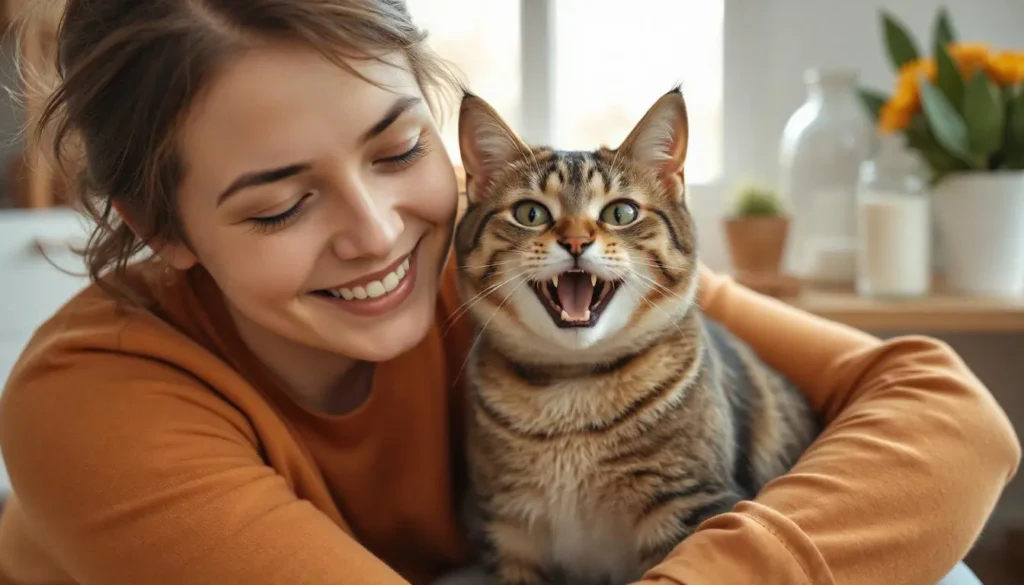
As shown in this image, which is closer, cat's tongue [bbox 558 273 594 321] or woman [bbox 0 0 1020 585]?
woman [bbox 0 0 1020 585]

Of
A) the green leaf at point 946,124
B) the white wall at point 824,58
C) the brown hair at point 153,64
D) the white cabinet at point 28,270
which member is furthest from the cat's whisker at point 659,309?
the white cabinet at point 28,270

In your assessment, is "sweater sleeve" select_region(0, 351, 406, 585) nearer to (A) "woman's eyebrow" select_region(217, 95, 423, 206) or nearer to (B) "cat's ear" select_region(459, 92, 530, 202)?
(A) "woman's eyebrow" select_region(217, 95, 423, 206)

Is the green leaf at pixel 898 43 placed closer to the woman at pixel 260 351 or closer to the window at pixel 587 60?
the window at pixel 587 60

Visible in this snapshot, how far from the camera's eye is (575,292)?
970mm

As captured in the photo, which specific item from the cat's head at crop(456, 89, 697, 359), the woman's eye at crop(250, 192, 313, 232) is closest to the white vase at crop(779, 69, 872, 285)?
the cat's head at crop(456, 89, 697, 359)

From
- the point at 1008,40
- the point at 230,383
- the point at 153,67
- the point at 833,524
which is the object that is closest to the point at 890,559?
the point at 833,524

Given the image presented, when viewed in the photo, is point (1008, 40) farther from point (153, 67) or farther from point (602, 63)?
point (153, 67)

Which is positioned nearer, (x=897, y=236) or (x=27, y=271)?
(x=897, y=236)

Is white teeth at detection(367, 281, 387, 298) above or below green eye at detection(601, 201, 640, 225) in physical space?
below

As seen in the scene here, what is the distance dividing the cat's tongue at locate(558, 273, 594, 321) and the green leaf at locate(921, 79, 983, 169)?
110 cm

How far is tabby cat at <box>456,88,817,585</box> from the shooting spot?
972 millimetres

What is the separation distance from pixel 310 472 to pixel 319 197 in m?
0.33

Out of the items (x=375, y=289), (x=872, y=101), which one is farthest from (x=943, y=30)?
(x=375, y=289)

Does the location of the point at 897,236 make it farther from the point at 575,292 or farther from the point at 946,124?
the point at 575,292
